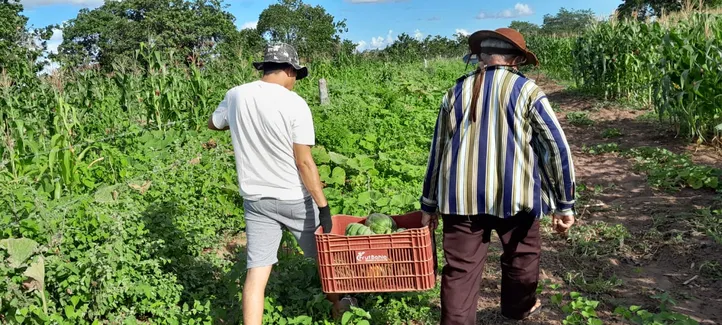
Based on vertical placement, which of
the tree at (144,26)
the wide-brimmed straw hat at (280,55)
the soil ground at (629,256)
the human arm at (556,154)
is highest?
the tree at (144,26)

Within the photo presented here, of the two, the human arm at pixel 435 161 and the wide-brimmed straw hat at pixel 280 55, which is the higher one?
the wide-brimmed straw hat at pixel 280 55

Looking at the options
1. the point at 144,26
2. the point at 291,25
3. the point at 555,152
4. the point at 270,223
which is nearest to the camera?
the point at 555,152

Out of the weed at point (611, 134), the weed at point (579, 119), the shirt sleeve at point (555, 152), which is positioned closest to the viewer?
the shirt sleeve at point (555, 152)

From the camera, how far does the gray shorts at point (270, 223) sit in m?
3.45

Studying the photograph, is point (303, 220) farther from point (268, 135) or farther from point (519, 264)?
point (519, 264)

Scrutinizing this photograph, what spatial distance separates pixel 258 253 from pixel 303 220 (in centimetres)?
34

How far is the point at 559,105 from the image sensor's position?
13.7m

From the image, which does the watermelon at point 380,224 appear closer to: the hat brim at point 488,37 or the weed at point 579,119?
the hat brim at point 488,37

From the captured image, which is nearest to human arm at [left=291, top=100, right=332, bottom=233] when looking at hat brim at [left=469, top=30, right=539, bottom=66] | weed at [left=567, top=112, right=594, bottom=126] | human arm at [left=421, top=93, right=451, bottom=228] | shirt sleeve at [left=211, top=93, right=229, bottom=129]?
shirt sleeve at [left=211, top=93, right=229, bottom=129]

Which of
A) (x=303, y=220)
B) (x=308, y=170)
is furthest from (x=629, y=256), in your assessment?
(x=308, y=170)

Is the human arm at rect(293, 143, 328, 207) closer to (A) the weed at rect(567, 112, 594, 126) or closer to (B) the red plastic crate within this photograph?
(B) the red plastic crate

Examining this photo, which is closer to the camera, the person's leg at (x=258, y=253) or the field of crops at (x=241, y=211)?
the person's leg at (x=258, y=253)

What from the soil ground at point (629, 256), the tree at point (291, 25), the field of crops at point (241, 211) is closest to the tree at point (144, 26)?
the tree at point (291, 25)

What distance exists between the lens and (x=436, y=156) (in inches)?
126
